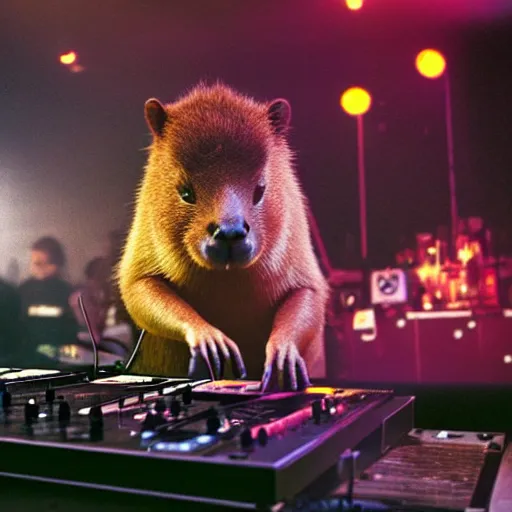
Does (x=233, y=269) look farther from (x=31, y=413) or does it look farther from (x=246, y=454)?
(x=246, y=454)

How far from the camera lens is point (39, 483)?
2.98ft

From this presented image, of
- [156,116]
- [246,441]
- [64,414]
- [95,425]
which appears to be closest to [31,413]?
[64,414]

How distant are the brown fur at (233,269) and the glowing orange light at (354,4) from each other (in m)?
0.33

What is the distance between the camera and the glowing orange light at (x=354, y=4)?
5.20 ft

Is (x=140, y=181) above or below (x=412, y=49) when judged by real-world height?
below

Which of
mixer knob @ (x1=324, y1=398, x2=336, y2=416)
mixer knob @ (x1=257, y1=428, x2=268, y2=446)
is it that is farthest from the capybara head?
mixer knob @ (x1=257, y1=428, x2=268, y2=446)

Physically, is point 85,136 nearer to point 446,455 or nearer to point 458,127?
point 458,127

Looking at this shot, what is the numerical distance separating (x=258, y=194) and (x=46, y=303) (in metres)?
0.85

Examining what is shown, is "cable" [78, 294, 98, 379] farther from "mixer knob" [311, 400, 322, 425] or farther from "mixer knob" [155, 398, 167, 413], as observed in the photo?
"mixer knob" [311, 400, 322, 425]

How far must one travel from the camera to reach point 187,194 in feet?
5.13

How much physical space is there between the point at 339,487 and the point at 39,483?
443 mm

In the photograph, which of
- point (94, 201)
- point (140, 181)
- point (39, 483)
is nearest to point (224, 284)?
point (140, 181)

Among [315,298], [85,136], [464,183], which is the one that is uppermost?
[85,136]

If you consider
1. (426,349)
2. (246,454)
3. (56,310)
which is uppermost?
(56,310)
